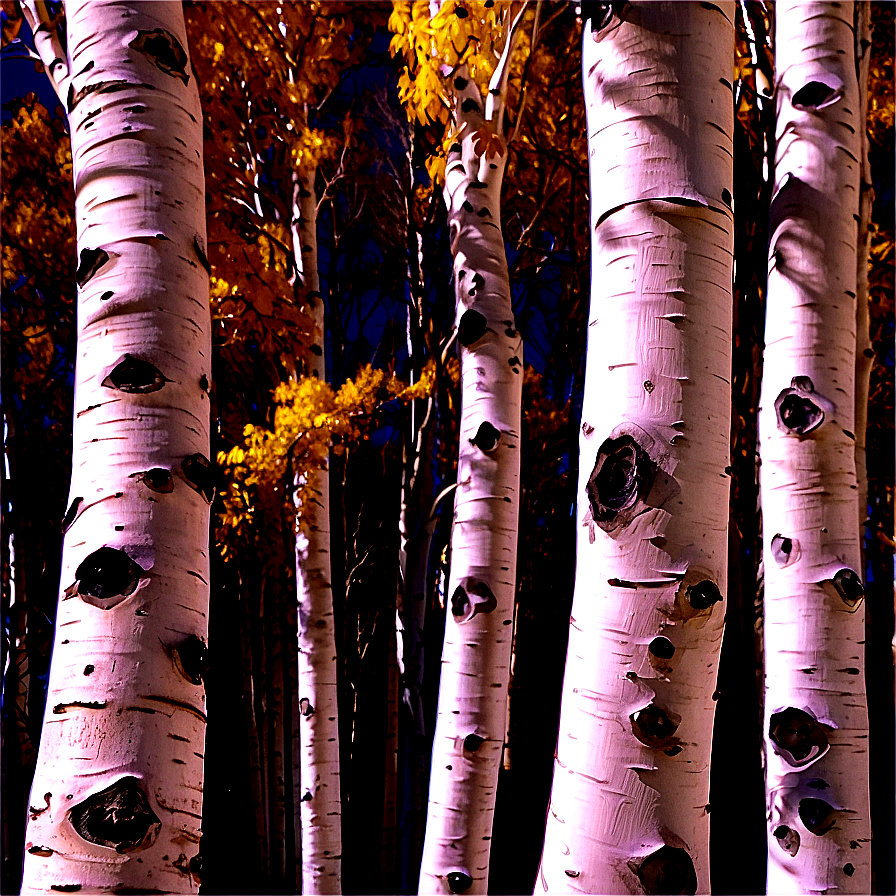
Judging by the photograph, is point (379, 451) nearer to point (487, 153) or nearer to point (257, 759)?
point (257, 759)

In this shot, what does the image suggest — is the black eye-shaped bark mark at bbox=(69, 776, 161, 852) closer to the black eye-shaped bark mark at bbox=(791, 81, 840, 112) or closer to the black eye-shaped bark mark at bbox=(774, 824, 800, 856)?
the black eye-shaped bark mark at bbox=(774, 824, 800, 856)

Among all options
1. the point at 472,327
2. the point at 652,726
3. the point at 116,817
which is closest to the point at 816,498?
the point at 652,726

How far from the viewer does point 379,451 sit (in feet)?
47.8

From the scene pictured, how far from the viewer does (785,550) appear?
266 centimetres

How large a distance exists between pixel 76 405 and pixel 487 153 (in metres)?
2.72

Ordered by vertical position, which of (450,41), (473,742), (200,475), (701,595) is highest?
(450,41)

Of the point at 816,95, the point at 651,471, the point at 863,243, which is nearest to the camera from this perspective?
the point at 651,471

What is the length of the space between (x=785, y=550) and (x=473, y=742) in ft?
5.56

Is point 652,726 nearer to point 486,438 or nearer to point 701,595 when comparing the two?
A: point 701,595

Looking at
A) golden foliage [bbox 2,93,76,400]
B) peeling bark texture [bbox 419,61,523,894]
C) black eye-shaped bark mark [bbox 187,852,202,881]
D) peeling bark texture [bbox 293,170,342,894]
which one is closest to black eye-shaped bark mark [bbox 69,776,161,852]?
black eye-shaped bark mark [bbox 187,852,202,881]

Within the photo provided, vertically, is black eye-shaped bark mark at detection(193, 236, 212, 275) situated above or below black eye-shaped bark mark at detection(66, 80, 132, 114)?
below

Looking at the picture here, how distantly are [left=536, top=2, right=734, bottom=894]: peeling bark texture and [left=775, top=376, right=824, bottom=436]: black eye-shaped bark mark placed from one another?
137 cm

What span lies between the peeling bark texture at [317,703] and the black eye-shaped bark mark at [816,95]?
14.5 feet

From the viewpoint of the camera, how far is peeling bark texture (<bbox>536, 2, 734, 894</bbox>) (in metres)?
1.32
